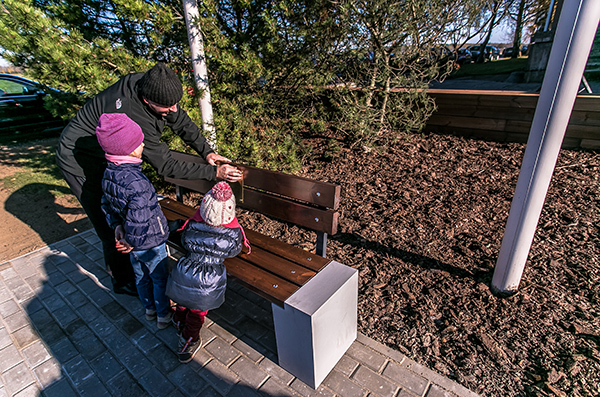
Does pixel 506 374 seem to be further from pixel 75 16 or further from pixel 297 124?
pixel 75 16

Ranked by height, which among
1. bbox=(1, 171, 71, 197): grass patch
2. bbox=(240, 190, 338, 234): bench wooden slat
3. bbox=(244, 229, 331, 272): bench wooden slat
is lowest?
bbox=(1, 171, 71, 197): grass patch

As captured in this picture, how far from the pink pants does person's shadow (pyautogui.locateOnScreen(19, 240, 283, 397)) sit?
0.59 ft

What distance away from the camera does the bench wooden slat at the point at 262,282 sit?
2154 millimetres

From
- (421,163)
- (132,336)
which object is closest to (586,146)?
(421,163)

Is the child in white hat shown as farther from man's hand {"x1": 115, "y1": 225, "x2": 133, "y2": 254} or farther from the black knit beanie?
the black knit beanie

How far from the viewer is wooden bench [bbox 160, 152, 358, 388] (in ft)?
6.84

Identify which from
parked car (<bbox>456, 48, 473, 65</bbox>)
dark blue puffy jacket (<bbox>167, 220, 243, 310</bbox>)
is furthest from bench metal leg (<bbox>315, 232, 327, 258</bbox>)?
parked car (<bbox>456, 48, 473, 65</bbox>)

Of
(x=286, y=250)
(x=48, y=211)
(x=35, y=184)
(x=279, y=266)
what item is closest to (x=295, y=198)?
(x=286, y=250)

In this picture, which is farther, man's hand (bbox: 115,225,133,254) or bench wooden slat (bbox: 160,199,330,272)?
bench wooden slat (bbox: 160,199,330,272)

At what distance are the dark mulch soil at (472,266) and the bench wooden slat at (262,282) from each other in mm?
882

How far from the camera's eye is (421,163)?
508cm

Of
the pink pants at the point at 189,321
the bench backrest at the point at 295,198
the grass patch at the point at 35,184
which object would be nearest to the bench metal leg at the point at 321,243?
the bench backrest at the point at 295,198

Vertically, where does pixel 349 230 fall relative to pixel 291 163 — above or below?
below

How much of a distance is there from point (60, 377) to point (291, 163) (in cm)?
369
